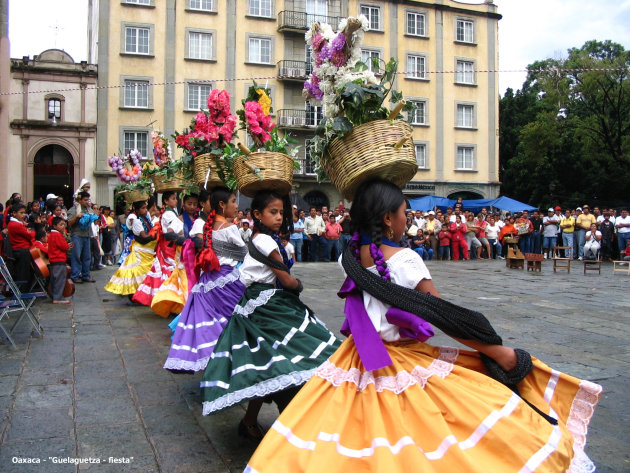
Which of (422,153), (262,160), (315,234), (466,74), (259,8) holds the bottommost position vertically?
(315,234)

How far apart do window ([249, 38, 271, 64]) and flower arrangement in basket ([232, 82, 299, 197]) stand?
27.5 meters

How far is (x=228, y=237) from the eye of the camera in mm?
5062

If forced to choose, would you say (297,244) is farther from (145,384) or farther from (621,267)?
(145,384)

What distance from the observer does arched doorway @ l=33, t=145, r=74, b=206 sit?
1114 inches

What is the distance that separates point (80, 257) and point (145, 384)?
29.8 feet

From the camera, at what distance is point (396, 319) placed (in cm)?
245

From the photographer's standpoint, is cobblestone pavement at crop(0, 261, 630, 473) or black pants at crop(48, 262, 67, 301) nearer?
cobblestone pavement at crop(0, 261, 630, 473)

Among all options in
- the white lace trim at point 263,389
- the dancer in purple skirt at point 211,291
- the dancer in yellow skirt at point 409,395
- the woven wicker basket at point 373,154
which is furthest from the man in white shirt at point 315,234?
the dancer in yellow skirt at point 409,395

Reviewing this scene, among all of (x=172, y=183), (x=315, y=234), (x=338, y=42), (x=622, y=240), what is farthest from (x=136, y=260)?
(x=622, y=240)

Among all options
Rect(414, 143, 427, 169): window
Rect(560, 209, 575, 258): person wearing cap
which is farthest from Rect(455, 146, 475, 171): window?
Rect(560, 209, 575, 258): person wearing cap

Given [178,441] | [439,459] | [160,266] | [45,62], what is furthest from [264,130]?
[45,62]

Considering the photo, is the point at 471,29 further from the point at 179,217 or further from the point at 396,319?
the point at 396,319

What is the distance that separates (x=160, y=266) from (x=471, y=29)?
102 ft

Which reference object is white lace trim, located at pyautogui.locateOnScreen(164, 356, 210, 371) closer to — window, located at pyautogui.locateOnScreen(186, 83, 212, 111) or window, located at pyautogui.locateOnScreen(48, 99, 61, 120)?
window, located at pyautogui.locateOnScreen(186, 83, 212, 111)
